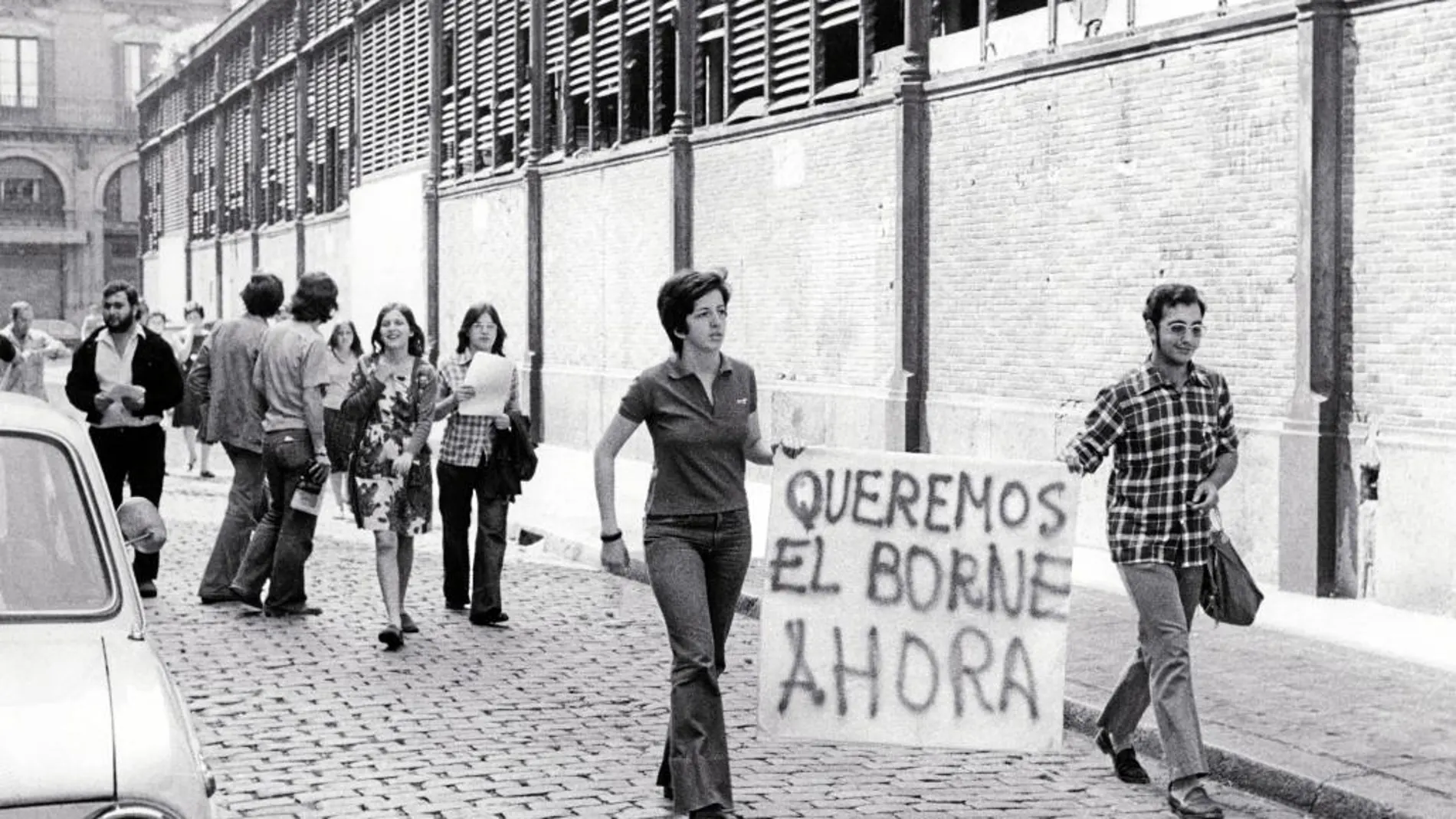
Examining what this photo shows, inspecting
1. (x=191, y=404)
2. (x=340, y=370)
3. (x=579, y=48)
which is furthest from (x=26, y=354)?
(x=579, y=48)

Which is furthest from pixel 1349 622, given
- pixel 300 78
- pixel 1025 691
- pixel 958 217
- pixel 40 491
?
pixel 300 78

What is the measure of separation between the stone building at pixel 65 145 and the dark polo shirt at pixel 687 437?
69613 millimetres

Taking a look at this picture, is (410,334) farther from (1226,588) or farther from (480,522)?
(1226,588)

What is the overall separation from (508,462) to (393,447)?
928 millimetres

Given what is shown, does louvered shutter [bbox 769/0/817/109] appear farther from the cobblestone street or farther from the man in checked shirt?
the man in checked shirt

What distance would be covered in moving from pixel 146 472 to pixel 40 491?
7.27 m

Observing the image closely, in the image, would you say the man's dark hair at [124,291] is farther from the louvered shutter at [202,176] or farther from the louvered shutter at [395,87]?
the louvered shutter at [202,176]

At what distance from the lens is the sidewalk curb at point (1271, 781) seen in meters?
6.47

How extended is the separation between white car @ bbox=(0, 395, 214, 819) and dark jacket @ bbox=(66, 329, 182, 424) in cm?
660

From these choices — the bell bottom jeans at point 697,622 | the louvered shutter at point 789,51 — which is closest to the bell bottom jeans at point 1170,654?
the bell bottom jeans at point 697,622

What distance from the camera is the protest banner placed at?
683cm

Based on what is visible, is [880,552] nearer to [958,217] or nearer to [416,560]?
[416,560]

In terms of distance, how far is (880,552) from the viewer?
6.94 meters

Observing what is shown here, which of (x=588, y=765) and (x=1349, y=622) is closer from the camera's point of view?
(x=588, y=765)
